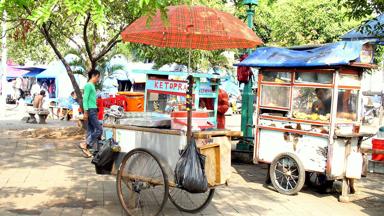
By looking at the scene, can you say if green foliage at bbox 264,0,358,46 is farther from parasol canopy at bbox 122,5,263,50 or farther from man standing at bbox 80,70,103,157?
parasol canopy at bbox 122,5,263,50

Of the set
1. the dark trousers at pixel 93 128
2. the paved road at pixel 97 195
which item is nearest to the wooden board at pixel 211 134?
the paved road at pixel 97 195

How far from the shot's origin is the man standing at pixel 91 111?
9430mm

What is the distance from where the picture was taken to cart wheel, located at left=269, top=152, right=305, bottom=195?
7176 mm

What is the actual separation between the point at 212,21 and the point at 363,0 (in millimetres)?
3081

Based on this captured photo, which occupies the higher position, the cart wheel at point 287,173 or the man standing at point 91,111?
the man standing at point 91,111

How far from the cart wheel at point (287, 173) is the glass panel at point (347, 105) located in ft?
3.35

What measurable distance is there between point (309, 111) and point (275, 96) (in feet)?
2.14

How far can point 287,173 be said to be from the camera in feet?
24.3

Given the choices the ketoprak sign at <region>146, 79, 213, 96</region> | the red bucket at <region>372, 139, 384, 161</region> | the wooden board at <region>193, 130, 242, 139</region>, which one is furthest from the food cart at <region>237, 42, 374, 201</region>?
the red bucket at <region>372, 139, 384, 161</region>

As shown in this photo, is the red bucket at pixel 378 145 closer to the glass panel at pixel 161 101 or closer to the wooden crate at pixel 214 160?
the glass panel at pixel 161 101

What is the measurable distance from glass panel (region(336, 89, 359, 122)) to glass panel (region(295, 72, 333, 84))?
36cm

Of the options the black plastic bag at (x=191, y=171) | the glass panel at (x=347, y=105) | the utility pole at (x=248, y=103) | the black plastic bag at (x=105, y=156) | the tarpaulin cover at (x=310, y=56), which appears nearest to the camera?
the black plastic bag at (x=191, y=171)

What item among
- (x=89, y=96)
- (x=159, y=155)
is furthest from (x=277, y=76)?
(x=89, y=96)

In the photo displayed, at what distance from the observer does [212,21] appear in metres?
5.93
